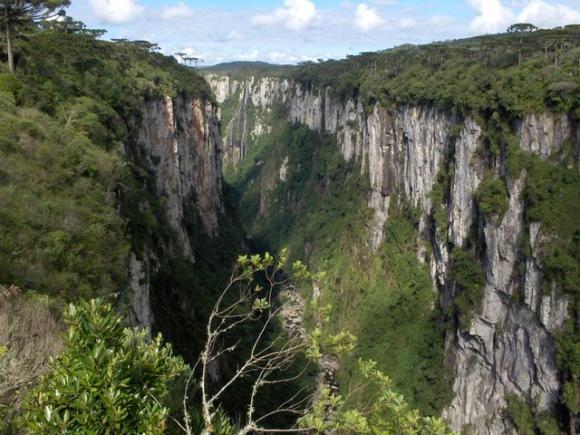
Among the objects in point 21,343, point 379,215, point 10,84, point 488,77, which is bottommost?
point 379,215

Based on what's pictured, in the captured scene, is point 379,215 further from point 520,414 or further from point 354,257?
point 520,414

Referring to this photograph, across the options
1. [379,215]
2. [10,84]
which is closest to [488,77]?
[379,215]

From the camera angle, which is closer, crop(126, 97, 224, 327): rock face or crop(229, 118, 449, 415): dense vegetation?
crop(126, 97, 224, 327): rock face

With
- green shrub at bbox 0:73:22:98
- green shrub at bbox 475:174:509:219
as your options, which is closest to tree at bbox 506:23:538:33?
green shrub at bbox 475:174:509:219

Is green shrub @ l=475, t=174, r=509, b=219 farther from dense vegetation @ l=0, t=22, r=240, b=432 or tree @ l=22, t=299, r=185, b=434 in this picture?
tree @ l=22, t=299, r=185, b=434

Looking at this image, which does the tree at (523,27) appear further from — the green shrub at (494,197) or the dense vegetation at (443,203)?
the green shrub at (494,197)

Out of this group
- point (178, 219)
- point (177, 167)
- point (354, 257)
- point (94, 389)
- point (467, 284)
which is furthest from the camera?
point (354, 257)

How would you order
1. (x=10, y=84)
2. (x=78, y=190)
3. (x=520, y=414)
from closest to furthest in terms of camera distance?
(x=78, y=190) < (x=10, y=84) < (x=520, y=414)
